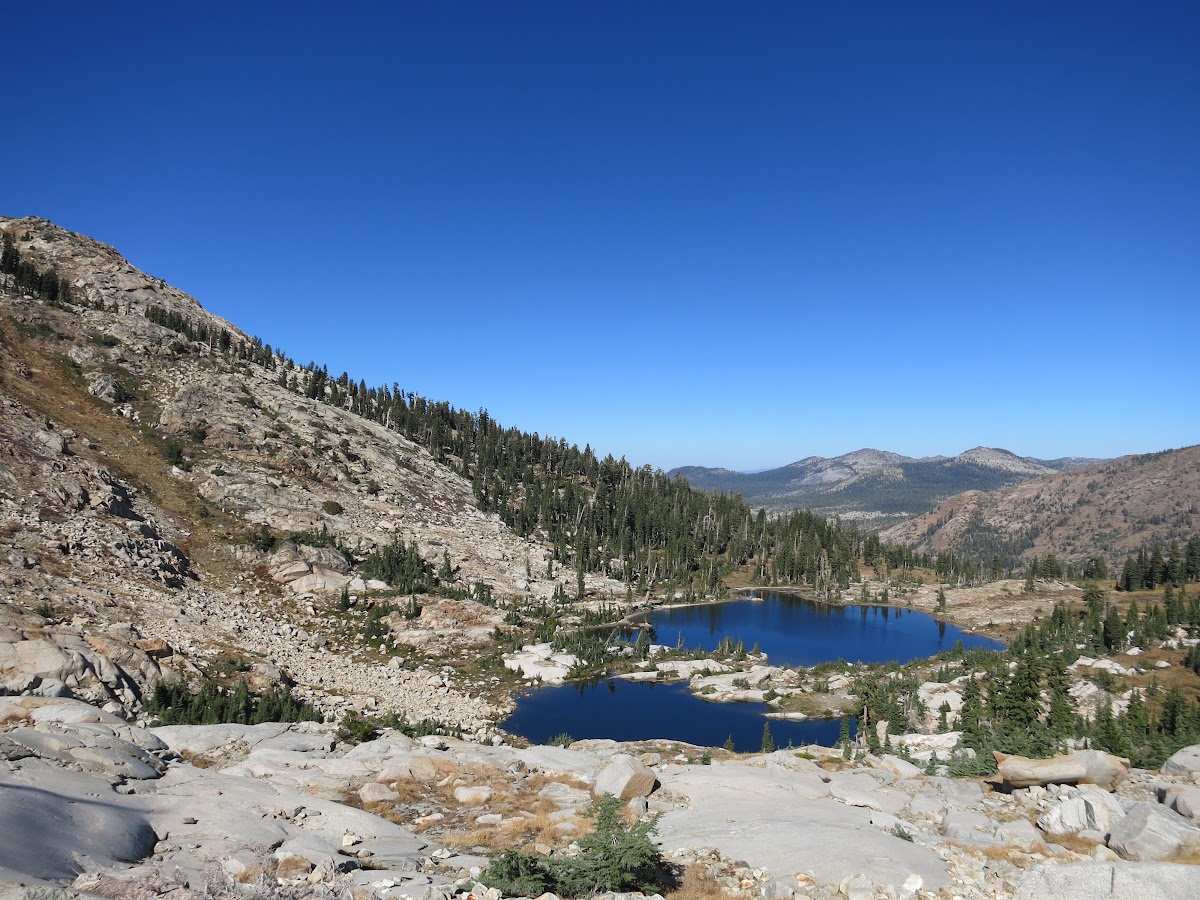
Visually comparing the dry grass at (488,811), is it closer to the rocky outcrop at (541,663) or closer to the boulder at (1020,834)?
the boulder at (1020,834)

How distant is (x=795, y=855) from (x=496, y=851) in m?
8.62

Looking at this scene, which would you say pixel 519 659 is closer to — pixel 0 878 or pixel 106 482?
pixel 106 482

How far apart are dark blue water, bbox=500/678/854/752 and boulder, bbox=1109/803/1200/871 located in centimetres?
3158

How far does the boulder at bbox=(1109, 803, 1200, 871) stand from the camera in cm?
1639

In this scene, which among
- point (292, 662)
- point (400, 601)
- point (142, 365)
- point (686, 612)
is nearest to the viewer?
point (292, 662)

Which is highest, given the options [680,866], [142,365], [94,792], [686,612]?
[142,365]

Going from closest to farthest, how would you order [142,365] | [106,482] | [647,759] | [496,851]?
[496,851], [647,759], [106,482], [142,365]

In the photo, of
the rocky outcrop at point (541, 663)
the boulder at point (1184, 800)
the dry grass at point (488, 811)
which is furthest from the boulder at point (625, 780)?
the rocky outcrop at point (541, 663)

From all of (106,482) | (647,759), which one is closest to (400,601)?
(106,482)

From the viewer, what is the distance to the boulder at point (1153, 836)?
53.8 ft

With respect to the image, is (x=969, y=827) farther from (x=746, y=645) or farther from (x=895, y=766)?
(x=746, y=645)

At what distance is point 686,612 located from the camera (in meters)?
106

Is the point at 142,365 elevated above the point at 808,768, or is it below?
above

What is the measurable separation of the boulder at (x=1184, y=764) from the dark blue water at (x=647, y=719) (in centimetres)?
2479
